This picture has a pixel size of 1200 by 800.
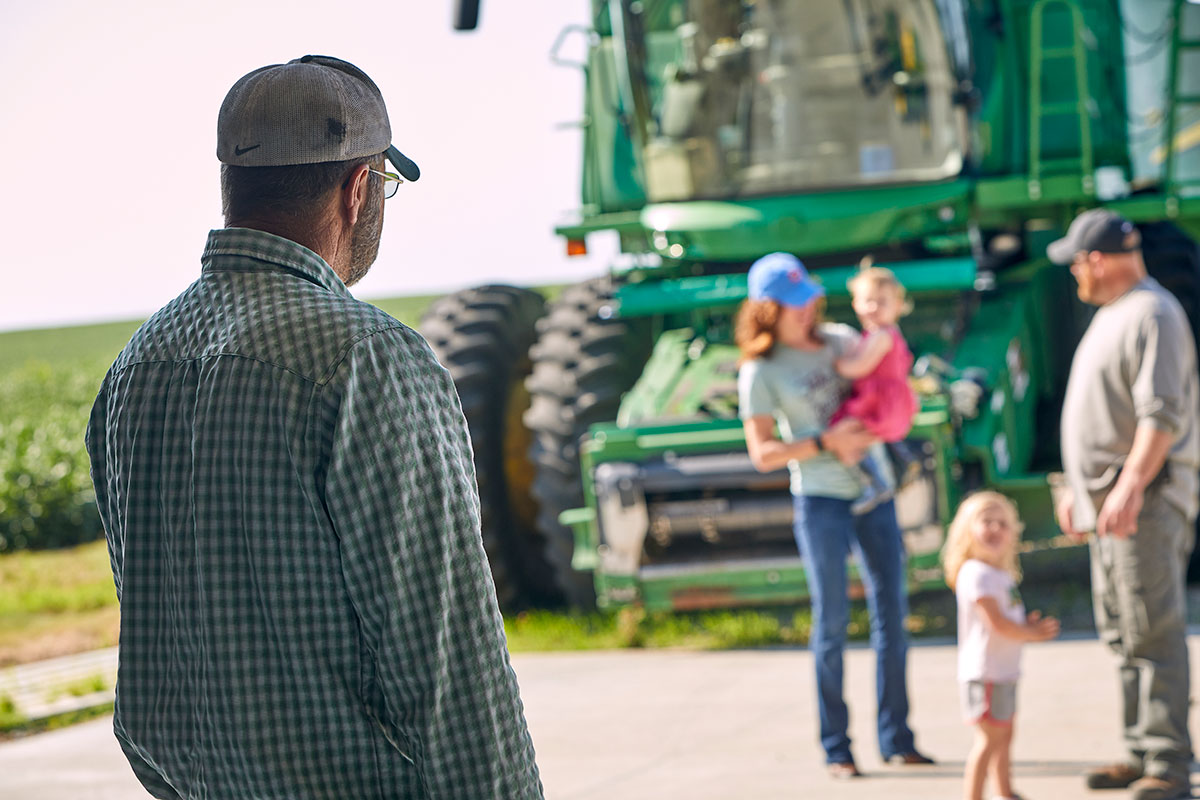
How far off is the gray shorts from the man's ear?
299 centimetres

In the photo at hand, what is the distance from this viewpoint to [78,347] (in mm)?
70125

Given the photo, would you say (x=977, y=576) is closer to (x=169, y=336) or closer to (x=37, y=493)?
(x=169, y=336)

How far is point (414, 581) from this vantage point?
1761mm

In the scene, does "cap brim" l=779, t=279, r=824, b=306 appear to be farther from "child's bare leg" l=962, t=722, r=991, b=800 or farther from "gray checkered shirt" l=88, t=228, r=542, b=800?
"gray checkered shirt" l=88, t=228, r=542, b=800

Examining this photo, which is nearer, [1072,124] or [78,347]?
[1072,124]

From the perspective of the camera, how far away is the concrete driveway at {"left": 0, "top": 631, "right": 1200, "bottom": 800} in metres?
5.27

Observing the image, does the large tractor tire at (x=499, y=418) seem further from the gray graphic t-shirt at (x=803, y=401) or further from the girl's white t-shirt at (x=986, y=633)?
the girl's white t-shirt at (x=986, y=633)

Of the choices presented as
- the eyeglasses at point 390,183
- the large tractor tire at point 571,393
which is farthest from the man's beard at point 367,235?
the large tractor tire at point 571,393

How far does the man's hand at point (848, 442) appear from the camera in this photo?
209 inches

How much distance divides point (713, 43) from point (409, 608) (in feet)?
23.0

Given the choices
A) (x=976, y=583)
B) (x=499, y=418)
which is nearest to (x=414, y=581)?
(x=976, y=583)

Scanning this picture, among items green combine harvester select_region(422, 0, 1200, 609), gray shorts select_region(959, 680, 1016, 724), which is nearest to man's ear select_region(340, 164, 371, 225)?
gray shorts select_region(959, 680, 1016, 724)

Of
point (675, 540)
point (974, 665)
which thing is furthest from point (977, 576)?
point (675, 540)

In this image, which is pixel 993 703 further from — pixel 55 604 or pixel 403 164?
pixel 55 604
